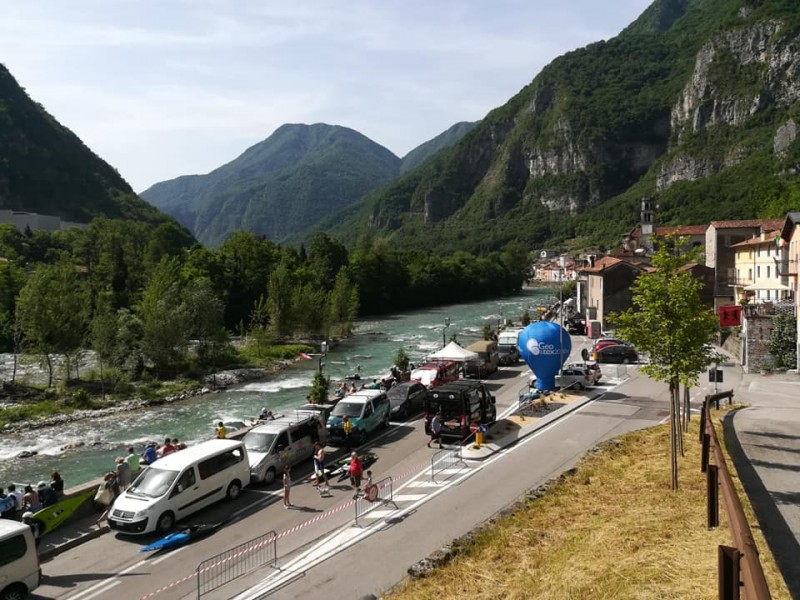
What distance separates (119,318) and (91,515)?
35496 millimetres

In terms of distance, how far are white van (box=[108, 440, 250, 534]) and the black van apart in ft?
26.4

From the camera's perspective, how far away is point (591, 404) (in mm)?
28688

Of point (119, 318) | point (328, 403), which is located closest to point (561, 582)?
point (328, 403)

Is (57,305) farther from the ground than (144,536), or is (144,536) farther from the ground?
(57,305)

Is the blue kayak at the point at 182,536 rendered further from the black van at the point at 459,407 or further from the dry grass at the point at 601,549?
the black van at the point at 459,407

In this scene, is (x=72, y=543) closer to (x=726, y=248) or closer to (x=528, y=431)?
(x=528, y=431)

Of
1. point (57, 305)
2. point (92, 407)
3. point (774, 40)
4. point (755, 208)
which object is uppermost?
point (774, 40)

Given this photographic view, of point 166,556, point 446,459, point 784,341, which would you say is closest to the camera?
point 166,556

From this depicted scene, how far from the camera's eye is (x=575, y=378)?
105 feet

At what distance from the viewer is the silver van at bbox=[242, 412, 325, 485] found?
19.2 m

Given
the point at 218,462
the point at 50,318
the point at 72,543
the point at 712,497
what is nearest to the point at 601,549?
the point at 712,497

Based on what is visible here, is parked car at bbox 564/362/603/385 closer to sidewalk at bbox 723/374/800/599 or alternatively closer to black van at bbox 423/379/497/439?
sidewalk at bbox 723/374/800/599

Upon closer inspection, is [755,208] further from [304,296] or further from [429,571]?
[429,571]

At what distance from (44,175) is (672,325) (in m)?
200
